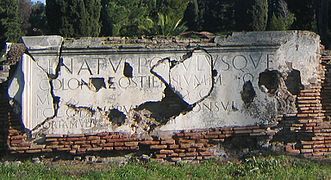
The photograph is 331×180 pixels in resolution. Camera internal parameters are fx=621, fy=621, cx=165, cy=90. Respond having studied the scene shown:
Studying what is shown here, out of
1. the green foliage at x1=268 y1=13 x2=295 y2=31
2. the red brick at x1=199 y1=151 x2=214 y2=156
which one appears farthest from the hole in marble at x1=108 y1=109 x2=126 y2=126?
the green foliage at x1=268 y1=13 x2=295 y2=31

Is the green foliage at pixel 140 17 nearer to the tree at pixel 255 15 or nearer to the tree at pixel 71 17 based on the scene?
the tree at pixel 255 15

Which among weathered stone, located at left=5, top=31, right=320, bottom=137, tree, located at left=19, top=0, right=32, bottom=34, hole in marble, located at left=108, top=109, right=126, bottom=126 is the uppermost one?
tree, located at left=19, top=0, right=32, bottom=34

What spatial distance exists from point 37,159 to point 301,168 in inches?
138

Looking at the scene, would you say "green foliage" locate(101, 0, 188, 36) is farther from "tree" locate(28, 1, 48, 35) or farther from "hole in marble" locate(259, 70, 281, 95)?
"hole in marble" locate(259, 70, 281, 95)

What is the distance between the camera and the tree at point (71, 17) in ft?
69.6

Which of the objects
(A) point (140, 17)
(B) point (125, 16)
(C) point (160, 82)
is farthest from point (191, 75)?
(A) point (140, 17)

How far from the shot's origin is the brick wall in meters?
8.46

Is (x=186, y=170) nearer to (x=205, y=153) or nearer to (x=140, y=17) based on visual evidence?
(x=205, y=153)

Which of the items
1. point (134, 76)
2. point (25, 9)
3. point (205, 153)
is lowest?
point (205, 153)

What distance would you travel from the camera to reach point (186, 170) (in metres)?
7.66

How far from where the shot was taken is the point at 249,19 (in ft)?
101

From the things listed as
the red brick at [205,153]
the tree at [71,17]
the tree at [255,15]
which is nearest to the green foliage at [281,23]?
the tree at [255,15]

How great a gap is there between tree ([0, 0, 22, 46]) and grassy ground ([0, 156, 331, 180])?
1099 inches

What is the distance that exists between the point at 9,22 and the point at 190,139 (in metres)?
29.2
